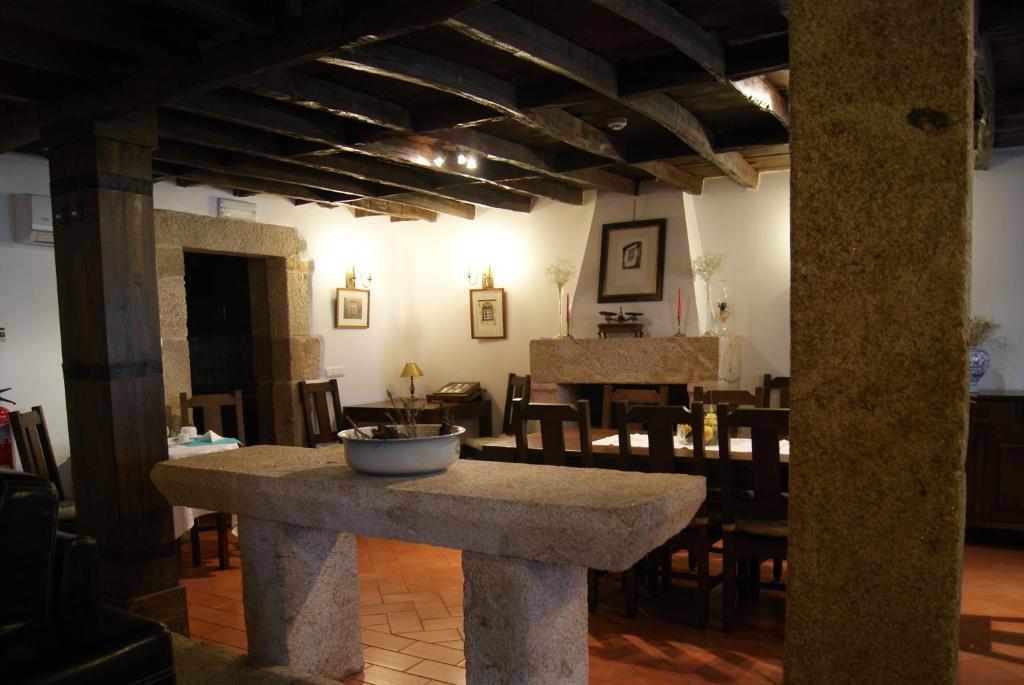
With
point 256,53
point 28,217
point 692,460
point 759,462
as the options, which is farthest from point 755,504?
point 28,217

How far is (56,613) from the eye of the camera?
6.55 feet

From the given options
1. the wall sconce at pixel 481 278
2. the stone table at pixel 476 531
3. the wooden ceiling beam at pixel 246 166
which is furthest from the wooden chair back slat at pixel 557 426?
the wall sconce at pixel 481 278

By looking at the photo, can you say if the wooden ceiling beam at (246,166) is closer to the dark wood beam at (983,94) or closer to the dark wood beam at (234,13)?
the dark wood beam at (234,13)

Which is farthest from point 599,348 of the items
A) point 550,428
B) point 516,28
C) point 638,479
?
point 638,479

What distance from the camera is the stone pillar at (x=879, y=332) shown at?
104 cm

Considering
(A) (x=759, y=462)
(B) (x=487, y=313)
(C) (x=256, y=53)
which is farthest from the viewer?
(B) (x=487, y=313)

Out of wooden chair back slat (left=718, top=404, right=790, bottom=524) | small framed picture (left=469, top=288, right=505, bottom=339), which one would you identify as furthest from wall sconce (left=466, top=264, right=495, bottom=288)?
wooden chair back slat (left=718, top=404, right=790, bottom=524)

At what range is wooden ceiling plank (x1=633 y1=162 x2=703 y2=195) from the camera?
479 cm

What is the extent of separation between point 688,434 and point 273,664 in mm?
2340

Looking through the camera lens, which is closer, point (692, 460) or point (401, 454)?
point (401, 454)

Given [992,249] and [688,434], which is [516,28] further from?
[992,249]

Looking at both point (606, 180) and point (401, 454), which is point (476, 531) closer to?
point (401, 454)

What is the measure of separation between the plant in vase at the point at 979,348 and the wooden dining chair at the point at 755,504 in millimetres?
2337

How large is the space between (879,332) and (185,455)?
3537 mm
